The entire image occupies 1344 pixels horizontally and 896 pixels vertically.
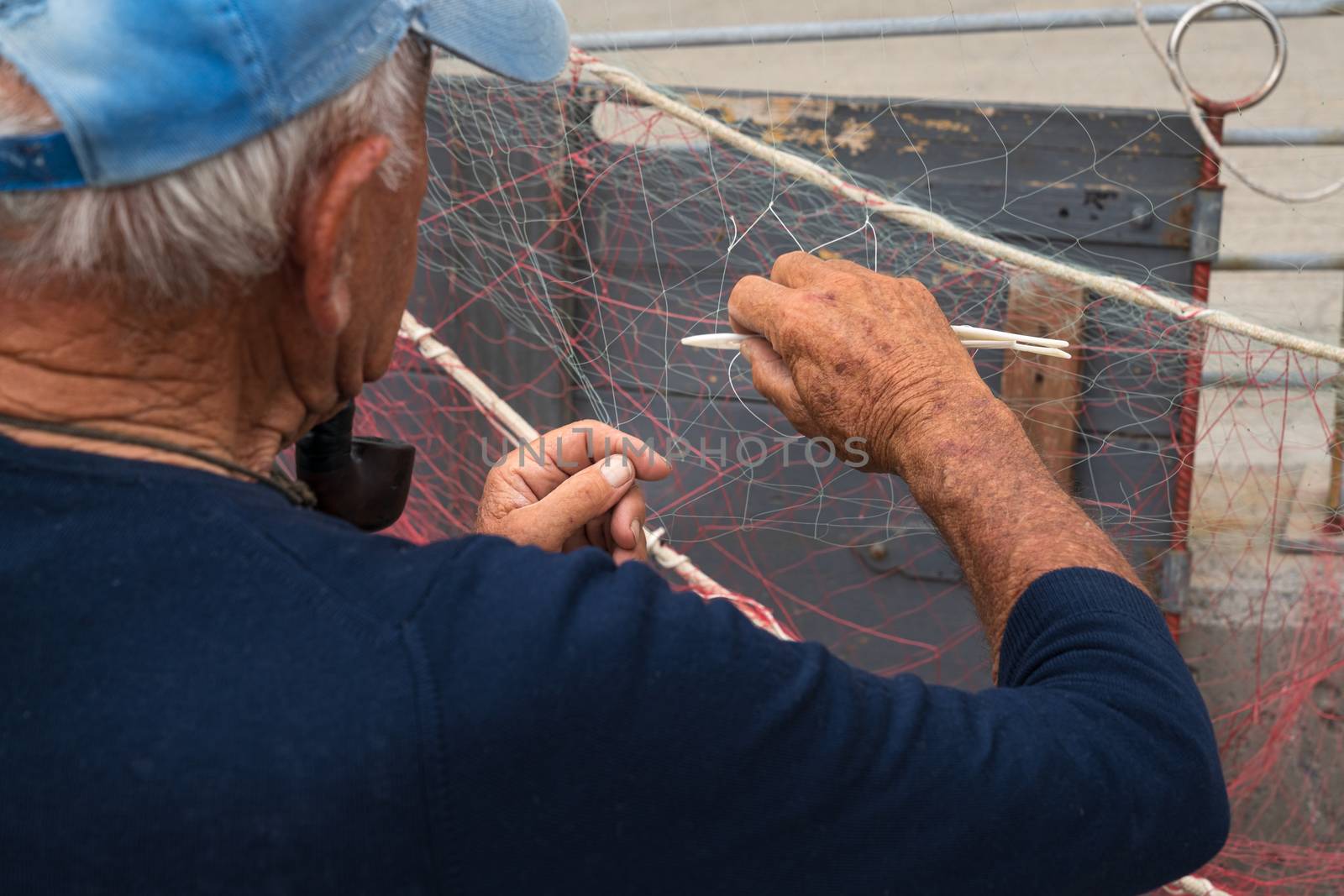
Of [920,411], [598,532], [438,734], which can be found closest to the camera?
[438,734]

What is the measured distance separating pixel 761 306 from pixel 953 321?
3.18 feet

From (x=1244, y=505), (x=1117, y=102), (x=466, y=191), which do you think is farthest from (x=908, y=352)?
(x=1117, y=102)

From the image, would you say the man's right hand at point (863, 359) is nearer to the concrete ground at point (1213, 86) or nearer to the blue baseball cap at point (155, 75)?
the blue baseball cap at point (155, 75)

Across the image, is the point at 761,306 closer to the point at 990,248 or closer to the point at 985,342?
the point at 985,342

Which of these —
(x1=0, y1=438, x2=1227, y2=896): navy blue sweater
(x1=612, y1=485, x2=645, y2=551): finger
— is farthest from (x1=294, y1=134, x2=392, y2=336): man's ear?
(x1=612, y1=485, x2=645, y2=551): finger

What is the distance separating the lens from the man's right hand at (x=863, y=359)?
1.07m

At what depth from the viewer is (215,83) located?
0.62 m

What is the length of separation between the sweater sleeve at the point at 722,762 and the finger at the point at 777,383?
0.49 m

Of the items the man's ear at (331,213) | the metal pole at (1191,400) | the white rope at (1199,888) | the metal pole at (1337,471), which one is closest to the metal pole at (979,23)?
the metal pole at (1191,400)

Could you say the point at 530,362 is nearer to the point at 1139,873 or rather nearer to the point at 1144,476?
the point at 1144,476

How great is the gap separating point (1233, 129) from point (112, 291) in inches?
77.5

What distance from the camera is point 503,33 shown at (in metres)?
0.81

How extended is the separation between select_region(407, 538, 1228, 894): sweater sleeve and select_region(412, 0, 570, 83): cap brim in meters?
0.38

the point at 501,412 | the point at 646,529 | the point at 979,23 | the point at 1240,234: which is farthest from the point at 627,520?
the point at 1240,234
